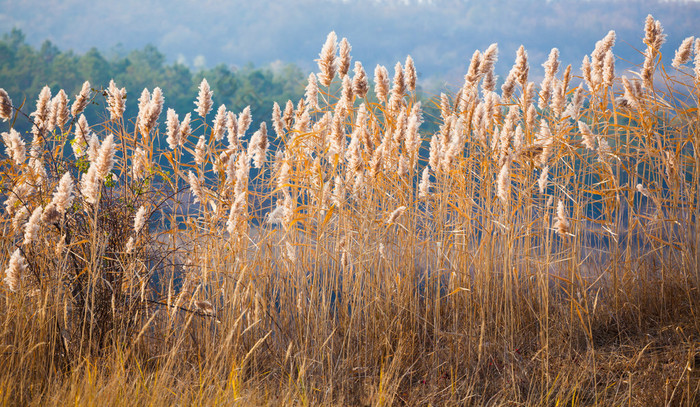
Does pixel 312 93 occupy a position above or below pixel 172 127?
above

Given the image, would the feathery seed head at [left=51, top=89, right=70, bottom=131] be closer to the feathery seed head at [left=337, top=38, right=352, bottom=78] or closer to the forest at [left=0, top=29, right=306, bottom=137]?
the feathery seed head at [left=337, top=38, right=352, bottom=78]

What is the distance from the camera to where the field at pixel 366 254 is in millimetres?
2152

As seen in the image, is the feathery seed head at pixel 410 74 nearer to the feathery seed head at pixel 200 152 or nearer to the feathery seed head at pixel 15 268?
the feathery seed head at pixel 200 152

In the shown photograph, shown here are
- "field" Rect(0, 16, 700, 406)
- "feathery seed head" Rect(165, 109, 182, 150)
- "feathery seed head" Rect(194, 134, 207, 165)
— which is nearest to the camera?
"field" Rect(0, 16, 700, 406)

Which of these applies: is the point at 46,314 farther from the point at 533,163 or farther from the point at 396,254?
the point at 533,163

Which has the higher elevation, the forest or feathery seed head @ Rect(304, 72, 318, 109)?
the forest

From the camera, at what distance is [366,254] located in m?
2.47

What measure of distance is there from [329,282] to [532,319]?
113cm

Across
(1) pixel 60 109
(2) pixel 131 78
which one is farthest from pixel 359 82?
(2) pixel 131 78

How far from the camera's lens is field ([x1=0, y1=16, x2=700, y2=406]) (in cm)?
215

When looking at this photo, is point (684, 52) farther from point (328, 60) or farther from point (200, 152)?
point (200, 152)

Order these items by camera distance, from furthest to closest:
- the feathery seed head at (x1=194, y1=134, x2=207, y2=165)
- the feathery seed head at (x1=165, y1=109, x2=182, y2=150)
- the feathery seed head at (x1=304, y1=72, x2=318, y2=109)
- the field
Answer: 1. the feathery seed head at (x1=304, y1=72, x2=318, y2=109)
2. the feathery seed head at (x1=194, y1=134, x2=207, y2=165)
3. the feathery seed head at (x1=165, y1=109, x2=182, y2=150)
4. the field

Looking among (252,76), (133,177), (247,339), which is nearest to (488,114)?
(247,339)

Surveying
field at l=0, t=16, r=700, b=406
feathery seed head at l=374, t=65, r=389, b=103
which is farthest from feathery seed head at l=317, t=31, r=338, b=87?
feathery seed head at l=374, t=65, r=389, b=103
